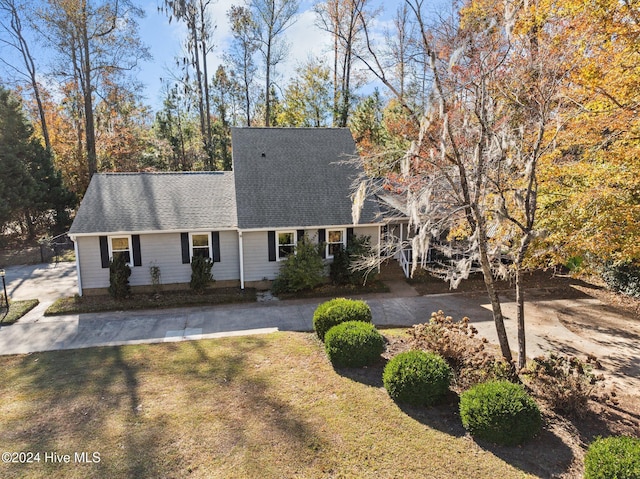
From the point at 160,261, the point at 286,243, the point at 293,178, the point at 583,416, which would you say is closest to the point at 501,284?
the point at 286,243

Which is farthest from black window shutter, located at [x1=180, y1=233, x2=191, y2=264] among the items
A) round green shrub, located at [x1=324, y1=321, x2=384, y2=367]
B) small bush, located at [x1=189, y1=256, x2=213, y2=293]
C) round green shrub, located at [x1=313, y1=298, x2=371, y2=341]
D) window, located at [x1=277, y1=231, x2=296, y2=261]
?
round green shrub, located at [x1=324, y1=321, x2=384, y2=367]

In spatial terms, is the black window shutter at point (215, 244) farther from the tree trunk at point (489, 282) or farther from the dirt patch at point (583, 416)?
the tree trunk at point (489, 282)

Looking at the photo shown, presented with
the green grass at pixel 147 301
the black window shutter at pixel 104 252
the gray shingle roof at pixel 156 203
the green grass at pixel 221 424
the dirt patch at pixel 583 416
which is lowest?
the dirt patch at pixel 583 416

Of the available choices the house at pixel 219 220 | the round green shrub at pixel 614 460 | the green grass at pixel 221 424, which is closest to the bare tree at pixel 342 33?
the house at pixel 219 220

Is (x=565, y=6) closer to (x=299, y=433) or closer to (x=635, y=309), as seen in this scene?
(x=635, y=309)

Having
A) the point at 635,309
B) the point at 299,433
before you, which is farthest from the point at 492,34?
the point at 299,433

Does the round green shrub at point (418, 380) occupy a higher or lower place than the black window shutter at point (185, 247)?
lower
